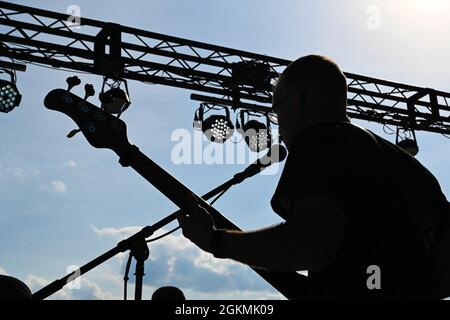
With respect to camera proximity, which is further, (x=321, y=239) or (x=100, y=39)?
(x=100, y=39)

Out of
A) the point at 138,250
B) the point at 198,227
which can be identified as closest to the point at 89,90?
the point at 138,250

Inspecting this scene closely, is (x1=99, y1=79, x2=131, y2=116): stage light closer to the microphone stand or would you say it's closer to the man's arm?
the microphone stand

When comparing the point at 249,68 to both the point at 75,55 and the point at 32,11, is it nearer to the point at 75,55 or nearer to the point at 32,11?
the point at 75,55

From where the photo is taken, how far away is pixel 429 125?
500 inches

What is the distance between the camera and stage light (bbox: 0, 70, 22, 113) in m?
8.52

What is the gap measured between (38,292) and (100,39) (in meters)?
6.42

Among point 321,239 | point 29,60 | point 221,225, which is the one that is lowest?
point 321,239

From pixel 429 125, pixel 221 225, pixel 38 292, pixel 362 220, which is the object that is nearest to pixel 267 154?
pixel 221 225

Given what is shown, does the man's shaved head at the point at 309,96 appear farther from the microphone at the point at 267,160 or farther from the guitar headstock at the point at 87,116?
the guitar headstock at the point at 87,116

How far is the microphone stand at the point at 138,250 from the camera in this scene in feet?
11.1

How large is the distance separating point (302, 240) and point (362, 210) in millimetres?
231
